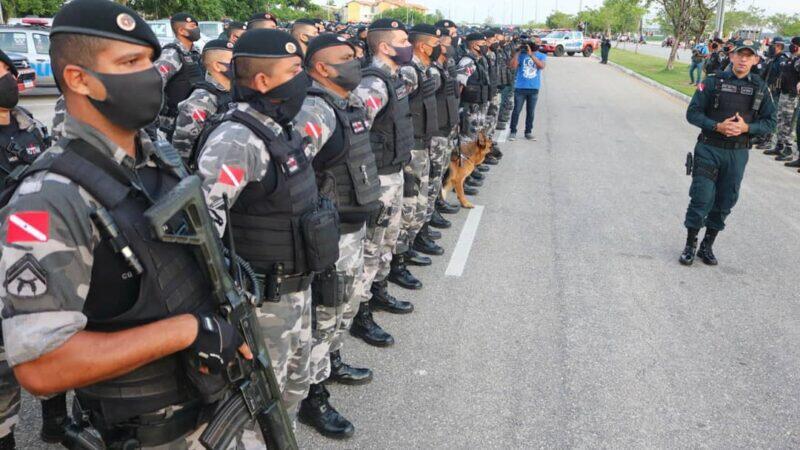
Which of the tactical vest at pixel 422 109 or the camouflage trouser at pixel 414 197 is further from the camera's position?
the tactical vest at pixel 422 109

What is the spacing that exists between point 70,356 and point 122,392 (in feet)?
0.98

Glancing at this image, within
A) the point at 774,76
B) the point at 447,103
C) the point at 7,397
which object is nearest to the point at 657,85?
the point at 774,76

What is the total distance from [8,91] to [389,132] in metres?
2.12

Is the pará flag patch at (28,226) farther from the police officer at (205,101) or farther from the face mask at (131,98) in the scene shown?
the police officer at (205,101)

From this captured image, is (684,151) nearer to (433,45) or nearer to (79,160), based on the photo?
(433,45)

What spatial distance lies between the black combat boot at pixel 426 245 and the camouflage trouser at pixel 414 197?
50 centimetres

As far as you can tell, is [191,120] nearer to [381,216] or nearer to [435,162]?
[381,216]

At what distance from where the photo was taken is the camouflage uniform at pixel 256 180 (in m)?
2.07

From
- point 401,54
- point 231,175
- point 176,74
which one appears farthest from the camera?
point 176,74

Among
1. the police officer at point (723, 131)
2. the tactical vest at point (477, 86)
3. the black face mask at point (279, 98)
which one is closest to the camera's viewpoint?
the black face mask at point (279, 98)

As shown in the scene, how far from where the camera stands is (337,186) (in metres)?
3.02

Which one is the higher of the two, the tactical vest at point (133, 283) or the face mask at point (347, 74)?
the face mask at point (347, 74)

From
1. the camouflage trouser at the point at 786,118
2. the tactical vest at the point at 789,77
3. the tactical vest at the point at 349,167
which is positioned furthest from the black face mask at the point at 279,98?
the tactical vest at the point at 789,77

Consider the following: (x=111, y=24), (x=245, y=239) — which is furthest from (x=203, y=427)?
(x=111, y=24)
